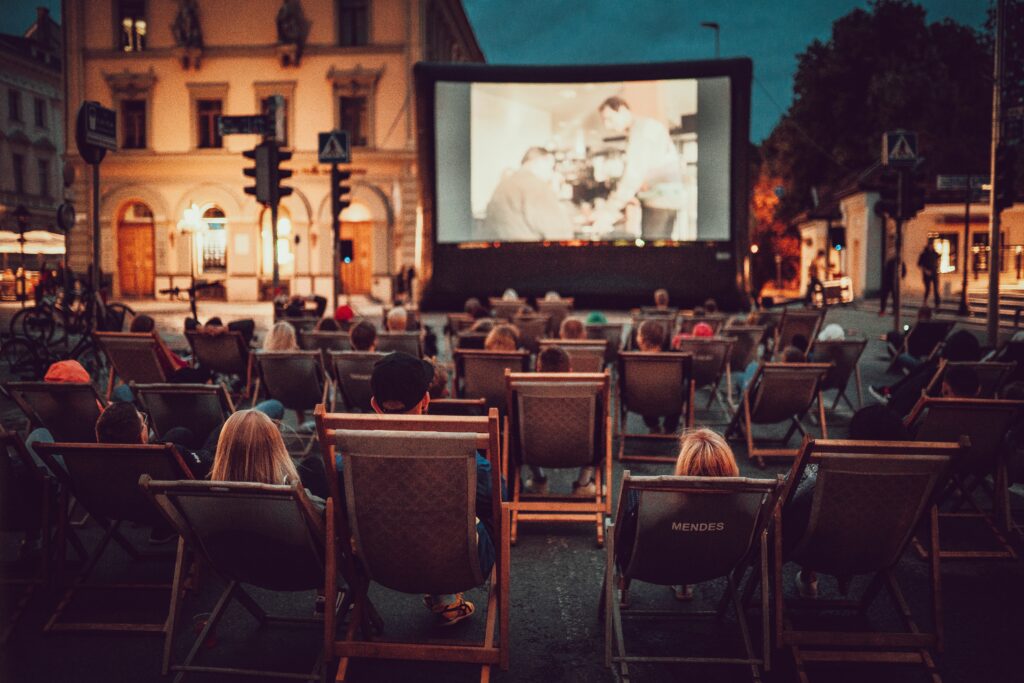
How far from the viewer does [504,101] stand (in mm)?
20047

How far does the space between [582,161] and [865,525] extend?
56.7ft

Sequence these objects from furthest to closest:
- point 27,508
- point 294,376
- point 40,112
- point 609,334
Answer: point 40,112
point 609,334
point 294,376
point 27,508

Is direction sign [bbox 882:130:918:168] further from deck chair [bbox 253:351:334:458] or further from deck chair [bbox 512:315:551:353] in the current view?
deck chair [bbox 253:351:334:458]

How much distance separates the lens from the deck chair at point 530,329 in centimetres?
1009

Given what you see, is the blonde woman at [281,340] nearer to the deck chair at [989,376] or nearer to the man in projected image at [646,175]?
the deck chair at [989,376]

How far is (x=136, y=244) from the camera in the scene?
3291 centimetres

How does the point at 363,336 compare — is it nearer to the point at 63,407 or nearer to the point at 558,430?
the point at 63,407

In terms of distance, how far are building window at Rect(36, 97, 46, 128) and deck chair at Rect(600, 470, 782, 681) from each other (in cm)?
3428

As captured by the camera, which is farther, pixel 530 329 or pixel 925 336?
pixel 925 336

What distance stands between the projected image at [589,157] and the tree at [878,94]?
17.5 metres

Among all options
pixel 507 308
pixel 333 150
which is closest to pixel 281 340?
pixel 507 308

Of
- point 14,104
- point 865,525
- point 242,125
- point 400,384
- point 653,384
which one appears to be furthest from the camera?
point 14,104

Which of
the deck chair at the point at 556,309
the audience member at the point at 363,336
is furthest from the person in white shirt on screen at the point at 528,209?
the audience member at the point at 363,336

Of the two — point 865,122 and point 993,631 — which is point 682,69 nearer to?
point 993,631
